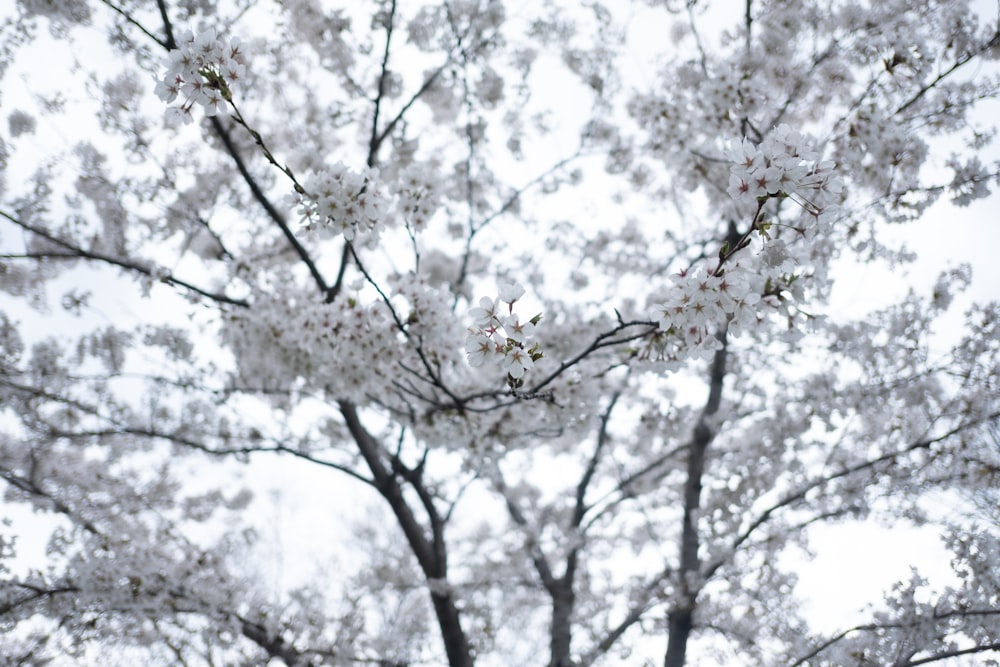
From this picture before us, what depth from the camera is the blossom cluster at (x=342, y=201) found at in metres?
2.85

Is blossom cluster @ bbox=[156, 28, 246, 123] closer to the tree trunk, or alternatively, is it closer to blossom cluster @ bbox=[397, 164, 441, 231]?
blossom cluster @ bbox=[397, 164, 441, 231]

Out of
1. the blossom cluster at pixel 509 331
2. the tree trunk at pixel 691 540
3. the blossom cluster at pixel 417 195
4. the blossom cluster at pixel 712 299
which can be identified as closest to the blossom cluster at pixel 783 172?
the blossom cluster at pixel 712 299

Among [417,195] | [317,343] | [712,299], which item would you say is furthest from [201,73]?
[712,299]

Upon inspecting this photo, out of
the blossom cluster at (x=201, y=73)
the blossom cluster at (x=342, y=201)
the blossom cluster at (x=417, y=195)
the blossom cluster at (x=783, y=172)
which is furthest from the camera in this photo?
the blossom cluster at (x=417, y=195)

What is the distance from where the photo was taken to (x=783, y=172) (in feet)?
6.63

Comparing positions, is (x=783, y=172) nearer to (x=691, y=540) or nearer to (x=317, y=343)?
(x=317, y=343)

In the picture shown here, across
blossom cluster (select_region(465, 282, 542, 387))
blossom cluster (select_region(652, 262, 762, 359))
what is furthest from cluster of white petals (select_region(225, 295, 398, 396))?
blossom cluster (select_region(652, 262, 762, 359))

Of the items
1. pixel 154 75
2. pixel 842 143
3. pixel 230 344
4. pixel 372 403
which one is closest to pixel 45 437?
pixel 230 344

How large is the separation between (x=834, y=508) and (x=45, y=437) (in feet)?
24.6

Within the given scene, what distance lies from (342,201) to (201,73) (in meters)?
0.76

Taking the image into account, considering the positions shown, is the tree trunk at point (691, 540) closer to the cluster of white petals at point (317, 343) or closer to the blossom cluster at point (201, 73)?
the cluster of white petals at point (317, 343)

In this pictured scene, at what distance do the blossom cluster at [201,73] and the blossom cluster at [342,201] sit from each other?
0.52 metres

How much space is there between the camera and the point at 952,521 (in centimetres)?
414

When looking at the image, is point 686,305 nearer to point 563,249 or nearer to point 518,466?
point 563,249
